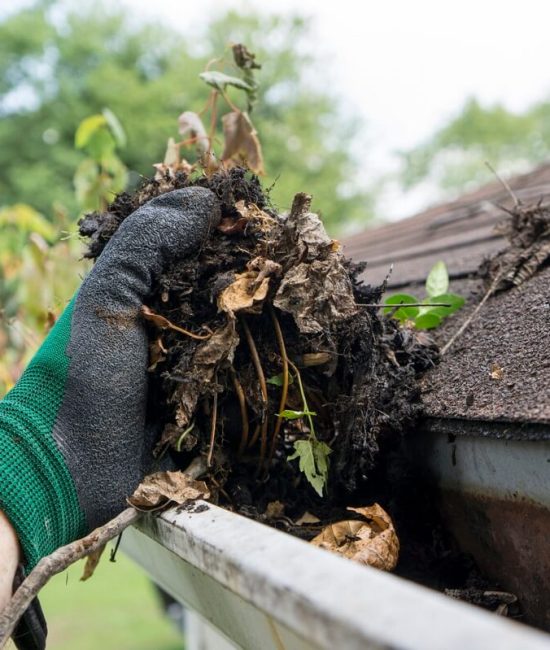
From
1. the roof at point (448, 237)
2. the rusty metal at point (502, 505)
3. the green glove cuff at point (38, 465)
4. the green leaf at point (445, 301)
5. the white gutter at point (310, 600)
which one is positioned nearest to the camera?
the white gutter at point (310, 600)

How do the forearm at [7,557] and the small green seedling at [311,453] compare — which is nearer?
the forearm at [7,557]

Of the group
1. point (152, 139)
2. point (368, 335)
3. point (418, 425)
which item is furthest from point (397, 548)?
point (152, 139)

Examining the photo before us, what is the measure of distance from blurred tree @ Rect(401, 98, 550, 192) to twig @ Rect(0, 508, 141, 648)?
22.9 metres

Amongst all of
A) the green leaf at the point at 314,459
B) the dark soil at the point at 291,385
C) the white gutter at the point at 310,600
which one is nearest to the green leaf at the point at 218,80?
the dark soil at the point at 291,385

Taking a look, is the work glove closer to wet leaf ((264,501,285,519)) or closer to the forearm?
the forearm

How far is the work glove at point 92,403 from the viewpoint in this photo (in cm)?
86

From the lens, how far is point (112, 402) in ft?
2.96

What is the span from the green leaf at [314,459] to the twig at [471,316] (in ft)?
0.95

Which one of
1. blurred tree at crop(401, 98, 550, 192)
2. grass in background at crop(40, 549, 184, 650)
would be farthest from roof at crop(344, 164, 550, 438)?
blurred tree at crop(401, 98, 550, 192)

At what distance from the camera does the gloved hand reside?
863 mm

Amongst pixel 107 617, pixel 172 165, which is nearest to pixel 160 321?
pixel 172 165

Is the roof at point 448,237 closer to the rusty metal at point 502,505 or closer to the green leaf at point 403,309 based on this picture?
the green leaf at point 403,309

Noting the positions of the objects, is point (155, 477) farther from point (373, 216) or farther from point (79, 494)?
point (373, 216)

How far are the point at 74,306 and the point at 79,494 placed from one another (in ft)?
0.89
